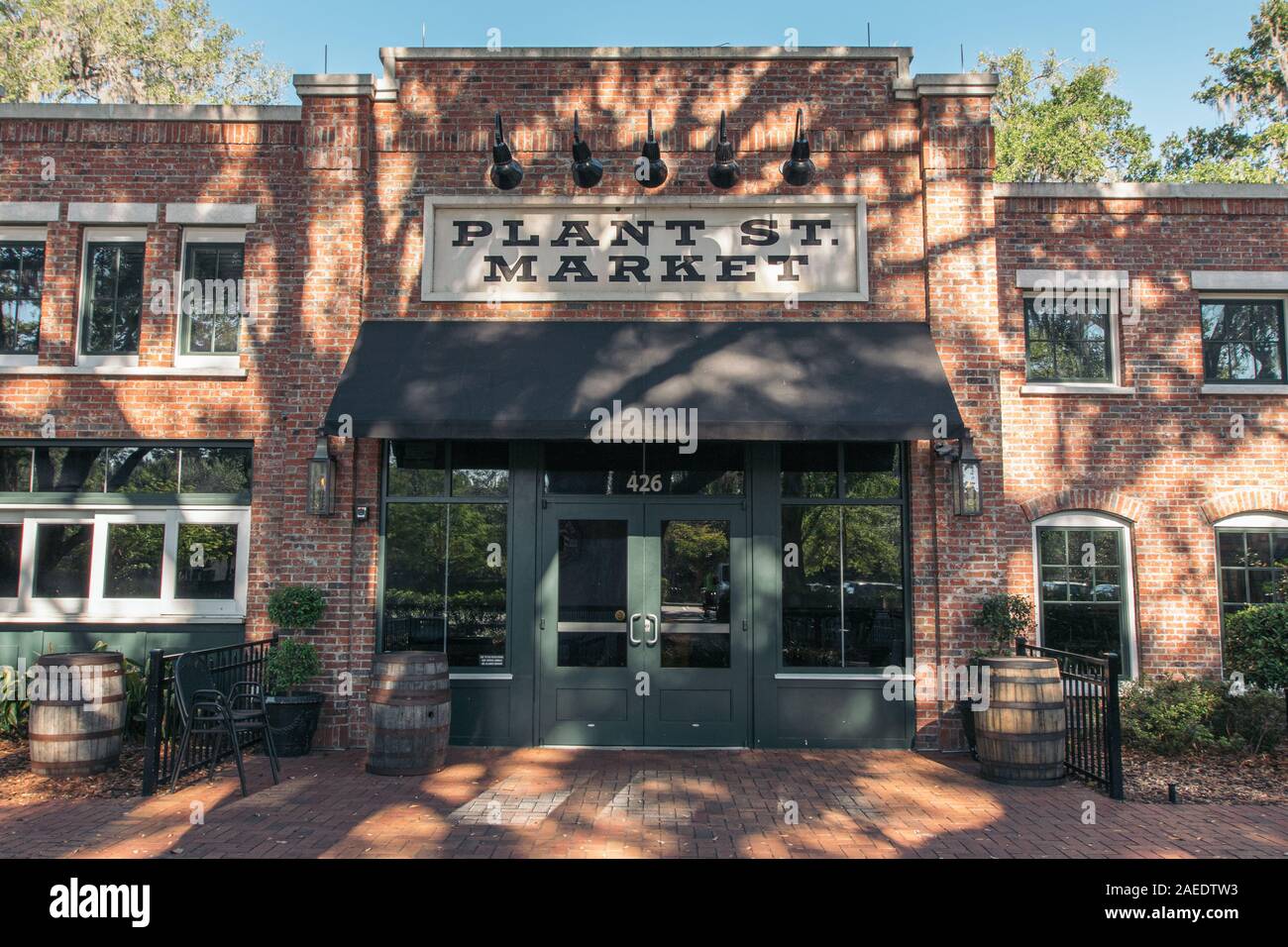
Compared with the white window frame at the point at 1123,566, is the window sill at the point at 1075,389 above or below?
above

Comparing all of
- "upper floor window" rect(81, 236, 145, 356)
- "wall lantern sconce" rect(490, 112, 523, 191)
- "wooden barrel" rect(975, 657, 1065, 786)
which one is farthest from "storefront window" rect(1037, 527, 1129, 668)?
"upper floor window" rect(81, 236, 145, 356)

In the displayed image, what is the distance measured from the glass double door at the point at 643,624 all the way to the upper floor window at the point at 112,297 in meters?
5.33

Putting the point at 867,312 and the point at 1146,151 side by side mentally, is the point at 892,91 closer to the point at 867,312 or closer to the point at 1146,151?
the point at 867,312

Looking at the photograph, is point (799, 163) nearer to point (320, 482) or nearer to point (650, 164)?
point (650, 164)

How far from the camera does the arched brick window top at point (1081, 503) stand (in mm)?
9883

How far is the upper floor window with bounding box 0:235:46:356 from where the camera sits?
1002 centimetres

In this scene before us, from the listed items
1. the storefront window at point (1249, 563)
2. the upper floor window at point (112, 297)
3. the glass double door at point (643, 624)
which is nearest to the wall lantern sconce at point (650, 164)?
the glass double door at point (643, 624)

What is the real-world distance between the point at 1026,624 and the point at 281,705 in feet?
24.3

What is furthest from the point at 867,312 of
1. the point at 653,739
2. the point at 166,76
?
the point at 166,76

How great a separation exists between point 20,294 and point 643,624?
807 cm

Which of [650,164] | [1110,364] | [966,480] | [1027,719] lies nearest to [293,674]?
[650,164]

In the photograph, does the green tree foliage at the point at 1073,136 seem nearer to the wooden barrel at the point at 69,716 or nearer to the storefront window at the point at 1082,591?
the storefront window at the point at 1082,591

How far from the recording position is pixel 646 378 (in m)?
8.77

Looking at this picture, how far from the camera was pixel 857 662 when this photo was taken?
909cm
